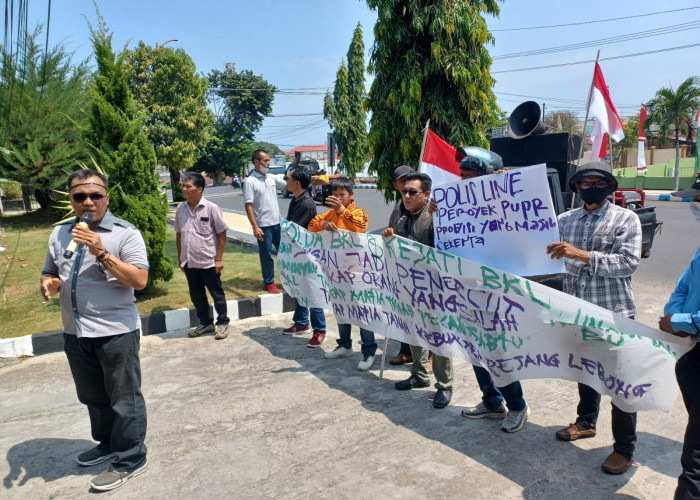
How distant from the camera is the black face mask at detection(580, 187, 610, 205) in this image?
3227 mm

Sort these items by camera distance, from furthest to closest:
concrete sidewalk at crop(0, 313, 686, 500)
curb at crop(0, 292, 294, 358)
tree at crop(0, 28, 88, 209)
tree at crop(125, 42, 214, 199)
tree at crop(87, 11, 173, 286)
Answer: tree at crop(125, 42, 214, 199), tree at crop(0, 28, 88, 209), tree at crop(87, 11, 173, 286), curb at crop(0, 292, 294, 358), concrete sidewalk at crop(0, 313, 686, 500)

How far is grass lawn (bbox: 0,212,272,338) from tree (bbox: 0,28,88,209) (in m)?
3.01

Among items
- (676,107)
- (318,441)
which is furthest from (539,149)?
(676,107)

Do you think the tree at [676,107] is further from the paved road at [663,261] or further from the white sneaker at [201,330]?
the white sneaker at [201,330]

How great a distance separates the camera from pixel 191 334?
6059mm

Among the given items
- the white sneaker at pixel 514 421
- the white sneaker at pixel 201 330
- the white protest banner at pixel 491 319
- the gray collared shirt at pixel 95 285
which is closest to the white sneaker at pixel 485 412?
the white sneaker at pixel 514 421

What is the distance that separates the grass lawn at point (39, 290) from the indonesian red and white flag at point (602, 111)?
15.5 feet

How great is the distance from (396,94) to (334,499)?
578cm

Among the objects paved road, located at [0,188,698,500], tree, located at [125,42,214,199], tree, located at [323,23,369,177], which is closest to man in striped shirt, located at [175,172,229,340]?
paved road, located at [0,188,698,500]

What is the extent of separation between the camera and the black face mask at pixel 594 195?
3227 mm

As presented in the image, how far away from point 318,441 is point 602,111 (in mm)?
4408

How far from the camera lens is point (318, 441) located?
363cm

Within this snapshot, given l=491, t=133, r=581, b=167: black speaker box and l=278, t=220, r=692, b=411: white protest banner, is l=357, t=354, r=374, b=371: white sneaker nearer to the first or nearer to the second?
l=278, t=220, r=692, b=411: white protest banner

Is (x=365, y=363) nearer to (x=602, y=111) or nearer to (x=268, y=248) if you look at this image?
(x=268, y=248)
